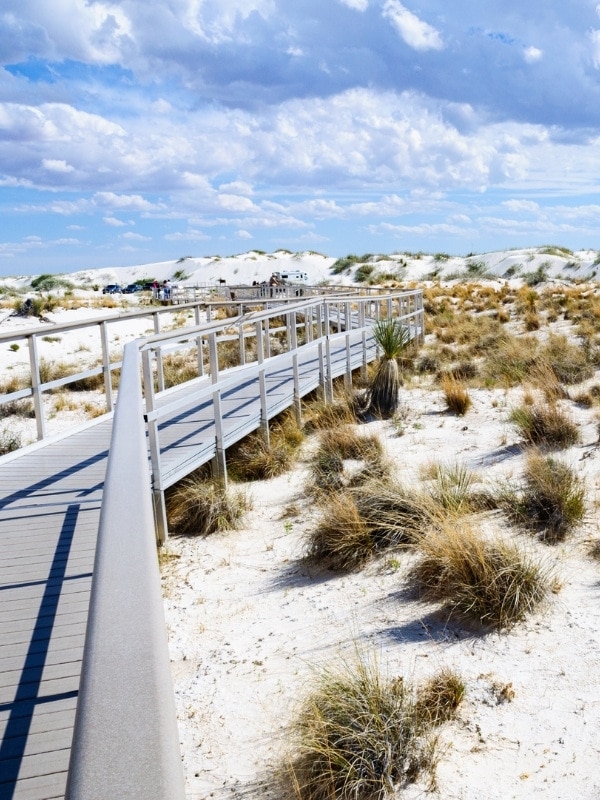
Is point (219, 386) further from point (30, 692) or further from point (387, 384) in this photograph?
point (30, 692)

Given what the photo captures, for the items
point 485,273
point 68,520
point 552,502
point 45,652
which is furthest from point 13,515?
point 485,273

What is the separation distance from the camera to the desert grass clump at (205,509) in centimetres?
680

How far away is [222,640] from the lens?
4766 mm

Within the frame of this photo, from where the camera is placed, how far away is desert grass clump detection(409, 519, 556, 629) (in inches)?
176

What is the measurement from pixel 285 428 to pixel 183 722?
5.86m

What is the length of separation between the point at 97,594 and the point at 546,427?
7.93m

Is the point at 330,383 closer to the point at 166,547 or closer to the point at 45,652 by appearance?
the point at 166,547

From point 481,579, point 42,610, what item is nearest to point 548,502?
point 481,579

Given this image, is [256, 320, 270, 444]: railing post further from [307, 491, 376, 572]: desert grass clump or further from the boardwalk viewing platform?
[307, 491, 376, 572]: desert grass clump

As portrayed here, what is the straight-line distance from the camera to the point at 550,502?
602 centimetres

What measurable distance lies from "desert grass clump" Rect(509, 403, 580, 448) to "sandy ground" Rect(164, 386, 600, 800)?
5.01 ft

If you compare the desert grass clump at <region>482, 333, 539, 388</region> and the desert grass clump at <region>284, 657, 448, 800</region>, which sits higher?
the desert grass clump at <region>482, 333, 539, 388</region>

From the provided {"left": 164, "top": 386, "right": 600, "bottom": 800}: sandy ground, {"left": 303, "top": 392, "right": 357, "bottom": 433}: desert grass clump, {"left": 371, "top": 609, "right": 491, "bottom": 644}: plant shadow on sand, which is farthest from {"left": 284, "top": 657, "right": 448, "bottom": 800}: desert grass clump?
{"left": 303, "top": 392, "right": 357, "bottom": 433}: desert grass clump

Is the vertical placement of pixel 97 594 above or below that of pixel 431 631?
above
